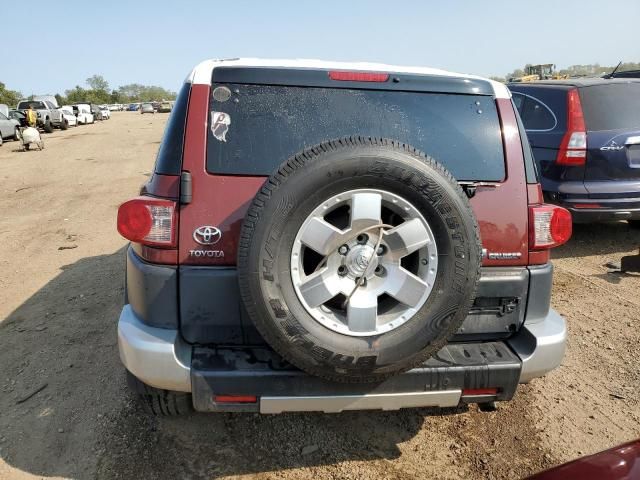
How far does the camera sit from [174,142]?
2.26m

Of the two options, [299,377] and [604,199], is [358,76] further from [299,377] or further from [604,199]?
[604,199]

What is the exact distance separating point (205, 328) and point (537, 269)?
161cm

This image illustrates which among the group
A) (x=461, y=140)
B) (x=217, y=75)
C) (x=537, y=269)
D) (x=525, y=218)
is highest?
(x=217, y=75)

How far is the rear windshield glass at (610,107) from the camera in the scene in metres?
5.55

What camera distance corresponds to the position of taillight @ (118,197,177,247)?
2193mm

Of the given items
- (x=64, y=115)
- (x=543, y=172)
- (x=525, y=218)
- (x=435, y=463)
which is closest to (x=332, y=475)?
(x=435, y=463)

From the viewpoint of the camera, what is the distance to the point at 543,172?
5.81 metres

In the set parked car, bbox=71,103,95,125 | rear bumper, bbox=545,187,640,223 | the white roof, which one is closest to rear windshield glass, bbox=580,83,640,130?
rear bumper, bbox=545,187,640,223

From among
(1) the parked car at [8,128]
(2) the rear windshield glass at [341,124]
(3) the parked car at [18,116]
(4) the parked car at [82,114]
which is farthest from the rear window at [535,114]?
(4) the parked car at [82,114]

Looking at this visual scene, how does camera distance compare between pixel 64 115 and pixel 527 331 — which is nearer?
pixel 527 331

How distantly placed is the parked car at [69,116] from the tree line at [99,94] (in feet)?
57.1

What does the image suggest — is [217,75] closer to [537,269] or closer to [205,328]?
[205,328]

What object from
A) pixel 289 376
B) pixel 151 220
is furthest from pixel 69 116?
pixel 289 376

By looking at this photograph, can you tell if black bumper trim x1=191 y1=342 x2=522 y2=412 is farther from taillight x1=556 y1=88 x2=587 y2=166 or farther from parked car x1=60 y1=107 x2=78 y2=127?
parked car x1=60 y1=107 x2=78 y2=127
